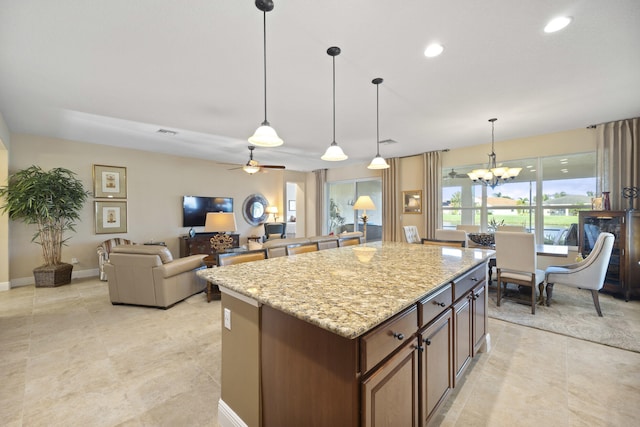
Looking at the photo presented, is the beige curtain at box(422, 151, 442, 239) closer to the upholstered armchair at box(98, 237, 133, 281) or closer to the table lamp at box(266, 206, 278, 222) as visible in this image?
the table lamp at box(266, 206, 278, 222)

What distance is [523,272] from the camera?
3.39 metres

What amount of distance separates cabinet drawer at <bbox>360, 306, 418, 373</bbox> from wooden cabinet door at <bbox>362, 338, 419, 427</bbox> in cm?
5

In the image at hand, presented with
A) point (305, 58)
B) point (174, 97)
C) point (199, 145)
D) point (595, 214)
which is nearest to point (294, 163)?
point (199, 145)

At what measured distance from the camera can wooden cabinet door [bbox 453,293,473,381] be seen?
1750 mm

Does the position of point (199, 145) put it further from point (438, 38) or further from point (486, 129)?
point (486, 129)

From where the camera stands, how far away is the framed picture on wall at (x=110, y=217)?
5446mm

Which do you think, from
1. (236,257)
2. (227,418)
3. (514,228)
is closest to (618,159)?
(514,228)

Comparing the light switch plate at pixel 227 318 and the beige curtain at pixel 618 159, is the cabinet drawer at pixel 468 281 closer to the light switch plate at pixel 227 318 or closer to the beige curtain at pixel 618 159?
the light switch plate at pixel 227 318

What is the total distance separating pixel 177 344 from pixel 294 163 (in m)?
5.84

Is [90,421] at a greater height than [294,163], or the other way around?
[294,163]

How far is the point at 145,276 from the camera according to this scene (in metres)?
3.52

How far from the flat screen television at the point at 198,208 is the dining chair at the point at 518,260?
20.7ft

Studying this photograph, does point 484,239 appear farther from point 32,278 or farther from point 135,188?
point 32,278

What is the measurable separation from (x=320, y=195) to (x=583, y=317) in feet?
22.1
